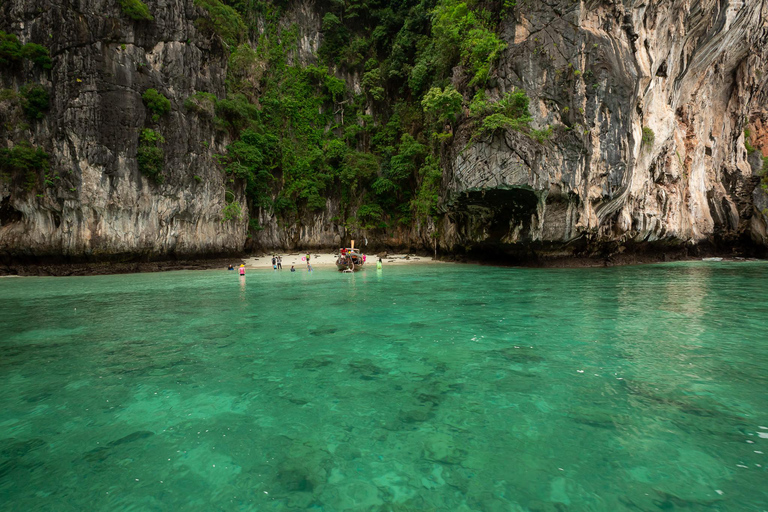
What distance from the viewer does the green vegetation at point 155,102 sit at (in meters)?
22.9

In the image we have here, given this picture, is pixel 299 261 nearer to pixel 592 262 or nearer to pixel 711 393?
pixel 592 262

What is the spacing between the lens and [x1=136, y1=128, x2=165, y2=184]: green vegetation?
22.6m

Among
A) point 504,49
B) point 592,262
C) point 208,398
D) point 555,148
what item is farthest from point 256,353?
point 592,262

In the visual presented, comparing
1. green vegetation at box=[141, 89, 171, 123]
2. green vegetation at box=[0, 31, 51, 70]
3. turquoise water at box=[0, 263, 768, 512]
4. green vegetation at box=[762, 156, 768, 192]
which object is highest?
green vegetation at box=[0, 31, 51, 70]

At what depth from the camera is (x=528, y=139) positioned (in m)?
18.4

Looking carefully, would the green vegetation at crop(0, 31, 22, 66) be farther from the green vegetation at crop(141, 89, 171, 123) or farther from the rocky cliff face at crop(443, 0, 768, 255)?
the rocky cliff face at crop(443, 0, 768, 255)

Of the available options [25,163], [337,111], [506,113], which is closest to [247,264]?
[25,163]

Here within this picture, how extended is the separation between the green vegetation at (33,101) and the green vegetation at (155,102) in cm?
553

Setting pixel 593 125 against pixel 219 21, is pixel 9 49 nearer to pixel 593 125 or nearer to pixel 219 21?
pixel 219 21

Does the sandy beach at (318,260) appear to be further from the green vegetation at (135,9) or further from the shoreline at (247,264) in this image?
the green vegetation at (135,9)

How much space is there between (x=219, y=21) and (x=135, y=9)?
6.37 metres

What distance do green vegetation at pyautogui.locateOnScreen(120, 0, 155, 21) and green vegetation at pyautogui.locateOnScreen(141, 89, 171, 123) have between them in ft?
15.7

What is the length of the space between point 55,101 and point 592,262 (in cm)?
3618

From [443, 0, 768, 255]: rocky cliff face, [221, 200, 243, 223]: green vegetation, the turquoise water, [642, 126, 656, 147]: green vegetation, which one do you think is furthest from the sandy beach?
the turquoise water
